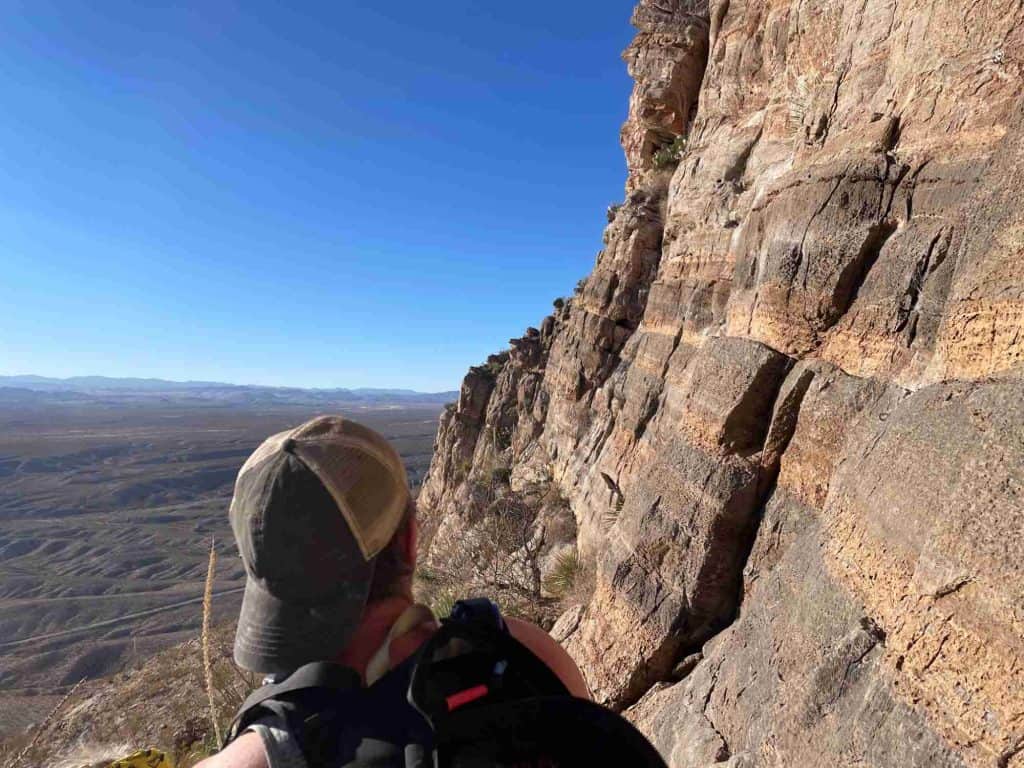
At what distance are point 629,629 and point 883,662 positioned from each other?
147 inches

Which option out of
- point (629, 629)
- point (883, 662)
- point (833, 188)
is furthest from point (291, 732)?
point (833, 188)

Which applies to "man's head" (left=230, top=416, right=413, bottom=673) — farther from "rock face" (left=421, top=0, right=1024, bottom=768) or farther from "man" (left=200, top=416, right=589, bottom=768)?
"rock face" (left=421, top=0, right=1024, bottom=768)

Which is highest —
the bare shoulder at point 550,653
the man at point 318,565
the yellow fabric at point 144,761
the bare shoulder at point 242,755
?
the man at point 318,565

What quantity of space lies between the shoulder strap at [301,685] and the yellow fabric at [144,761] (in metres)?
2.28

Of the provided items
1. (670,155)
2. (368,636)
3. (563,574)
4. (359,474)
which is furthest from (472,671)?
(670,155)

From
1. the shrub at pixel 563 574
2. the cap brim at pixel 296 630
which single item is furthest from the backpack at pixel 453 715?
the shrub at pixel 563 574

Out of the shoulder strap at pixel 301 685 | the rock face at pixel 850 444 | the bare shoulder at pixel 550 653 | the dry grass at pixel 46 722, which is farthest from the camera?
the dry grass at pixel 46 722

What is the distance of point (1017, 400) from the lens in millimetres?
2936

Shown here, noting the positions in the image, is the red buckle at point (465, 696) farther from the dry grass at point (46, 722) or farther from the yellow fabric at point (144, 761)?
the dry grass at point (46, 722)

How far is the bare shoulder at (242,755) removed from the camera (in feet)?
4.88

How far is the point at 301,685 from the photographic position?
62.6 inches

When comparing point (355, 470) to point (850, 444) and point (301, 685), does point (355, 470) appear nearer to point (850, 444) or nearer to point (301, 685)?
point (301, 685)

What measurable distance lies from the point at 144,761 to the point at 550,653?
3003mm

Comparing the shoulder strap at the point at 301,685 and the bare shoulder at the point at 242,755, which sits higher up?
the shoulder strap at the point at 301,685
